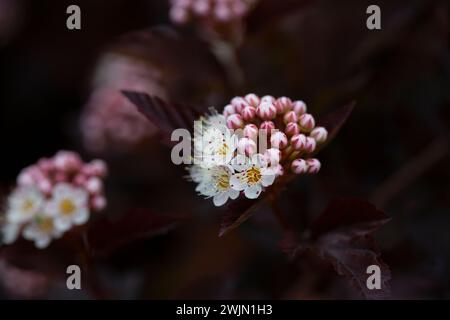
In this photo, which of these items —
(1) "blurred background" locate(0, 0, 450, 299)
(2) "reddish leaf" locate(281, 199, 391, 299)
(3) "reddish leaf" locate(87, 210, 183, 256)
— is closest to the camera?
(2) "reddish leaf" locate(281, 199, 391, 299)

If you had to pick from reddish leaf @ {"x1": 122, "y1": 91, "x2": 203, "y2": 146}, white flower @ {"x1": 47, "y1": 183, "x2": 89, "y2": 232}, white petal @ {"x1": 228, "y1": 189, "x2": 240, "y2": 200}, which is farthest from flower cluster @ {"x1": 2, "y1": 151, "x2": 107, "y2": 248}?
white petal @ {"x1": 228, "y1": 189, "x2": 240, "y2": 200}

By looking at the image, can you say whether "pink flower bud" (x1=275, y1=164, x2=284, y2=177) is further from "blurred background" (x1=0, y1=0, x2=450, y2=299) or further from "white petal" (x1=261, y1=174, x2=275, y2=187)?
"blurred background" (x1=0, y1=0, x2=450, y2=299)

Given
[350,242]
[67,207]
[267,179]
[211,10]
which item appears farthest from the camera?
[211,10]

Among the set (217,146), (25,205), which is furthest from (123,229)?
(217,146)

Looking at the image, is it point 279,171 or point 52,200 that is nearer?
point 279,171

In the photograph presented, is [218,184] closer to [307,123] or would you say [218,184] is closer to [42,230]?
[307,123]

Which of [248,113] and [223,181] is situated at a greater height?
[248,113]
